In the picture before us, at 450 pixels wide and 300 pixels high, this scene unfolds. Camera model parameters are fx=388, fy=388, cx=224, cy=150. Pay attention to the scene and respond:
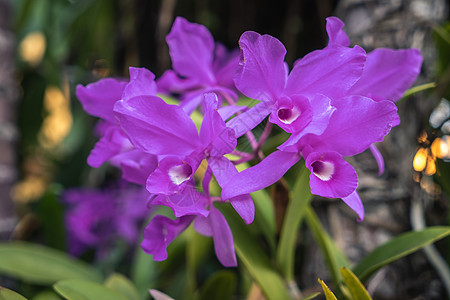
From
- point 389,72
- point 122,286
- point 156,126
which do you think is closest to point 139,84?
point 156,126

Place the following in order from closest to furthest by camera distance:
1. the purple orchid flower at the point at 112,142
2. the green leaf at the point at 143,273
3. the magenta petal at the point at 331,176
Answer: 1. the magenta petal at the point at 331,176
2. the purple orchid flower at the point at 112,142
3. the green leaf at the point at 143,273

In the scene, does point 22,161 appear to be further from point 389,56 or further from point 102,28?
point 389,56

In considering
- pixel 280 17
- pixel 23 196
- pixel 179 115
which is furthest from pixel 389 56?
pixel 23 196

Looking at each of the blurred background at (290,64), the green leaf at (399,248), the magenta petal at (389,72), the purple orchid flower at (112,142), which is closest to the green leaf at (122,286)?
the blurred background at (290,64)

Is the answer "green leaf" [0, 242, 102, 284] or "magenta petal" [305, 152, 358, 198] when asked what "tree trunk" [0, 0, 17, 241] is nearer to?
"green leaf" [0, 242, 102, 284]

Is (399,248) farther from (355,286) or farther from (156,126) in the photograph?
(156,126)

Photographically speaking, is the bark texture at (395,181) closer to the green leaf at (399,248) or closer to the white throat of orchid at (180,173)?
the green leaf at (399,248)
